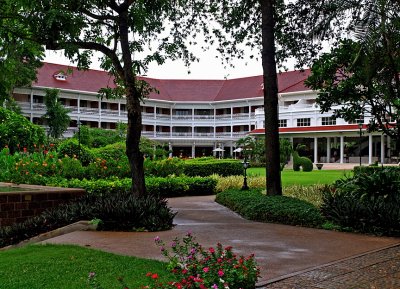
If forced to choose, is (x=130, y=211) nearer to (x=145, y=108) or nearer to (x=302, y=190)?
(x=302, y=190)

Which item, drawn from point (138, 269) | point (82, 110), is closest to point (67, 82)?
point (82, 110)

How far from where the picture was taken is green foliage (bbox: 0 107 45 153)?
2137cm

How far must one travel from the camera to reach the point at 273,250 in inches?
269

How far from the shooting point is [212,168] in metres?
21.0

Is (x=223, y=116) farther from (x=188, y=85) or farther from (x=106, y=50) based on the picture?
(x=106, y=50)

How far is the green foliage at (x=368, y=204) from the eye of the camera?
27.2 feet

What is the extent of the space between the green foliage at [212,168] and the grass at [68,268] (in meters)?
13.9

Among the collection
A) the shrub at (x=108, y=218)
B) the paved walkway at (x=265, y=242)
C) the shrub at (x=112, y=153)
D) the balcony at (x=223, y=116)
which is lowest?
the paved walkway at (x=265, y=242)

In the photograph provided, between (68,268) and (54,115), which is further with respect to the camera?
(54,115)

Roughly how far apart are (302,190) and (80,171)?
697 centimetres

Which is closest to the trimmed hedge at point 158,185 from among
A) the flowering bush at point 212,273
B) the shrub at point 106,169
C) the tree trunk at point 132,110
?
the shrub at point 106,169

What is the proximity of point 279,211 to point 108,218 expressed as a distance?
3590mm

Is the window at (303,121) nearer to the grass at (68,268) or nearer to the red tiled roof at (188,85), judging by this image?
the red tiled roof at (188,85)

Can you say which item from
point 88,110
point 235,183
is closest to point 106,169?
point 235,183
